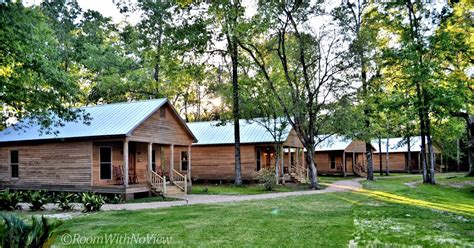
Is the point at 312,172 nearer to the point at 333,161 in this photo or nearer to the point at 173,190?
the point at 173,190

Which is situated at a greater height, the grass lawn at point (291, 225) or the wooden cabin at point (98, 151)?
the wooden cabin at point (98, 151)

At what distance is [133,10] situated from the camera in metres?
30.4

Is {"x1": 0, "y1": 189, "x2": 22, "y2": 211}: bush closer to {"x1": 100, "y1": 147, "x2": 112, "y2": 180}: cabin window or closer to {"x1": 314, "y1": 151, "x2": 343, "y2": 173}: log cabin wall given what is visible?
{"x1": 100, "y1": 147, "x2": 112, "y2": 180}: cabin window

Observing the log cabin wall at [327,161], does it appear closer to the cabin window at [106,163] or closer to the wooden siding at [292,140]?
the wooden siding at [292,140]

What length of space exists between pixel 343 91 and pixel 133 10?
56.5 feet

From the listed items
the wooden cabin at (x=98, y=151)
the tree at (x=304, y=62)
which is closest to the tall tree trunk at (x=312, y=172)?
the tree at (x=304, y=62)

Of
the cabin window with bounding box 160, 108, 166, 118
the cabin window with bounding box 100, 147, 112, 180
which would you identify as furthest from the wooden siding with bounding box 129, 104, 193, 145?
the cabin window with bounding box 100, 147, 112, 180

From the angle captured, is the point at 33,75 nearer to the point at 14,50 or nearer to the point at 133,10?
the point at 14,50

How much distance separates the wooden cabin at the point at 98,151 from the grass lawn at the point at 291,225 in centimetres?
557

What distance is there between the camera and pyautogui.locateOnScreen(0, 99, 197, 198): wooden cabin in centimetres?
1805

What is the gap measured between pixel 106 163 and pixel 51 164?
281cm

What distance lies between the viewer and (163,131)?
2045 cm

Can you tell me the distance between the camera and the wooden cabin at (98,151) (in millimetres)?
18047

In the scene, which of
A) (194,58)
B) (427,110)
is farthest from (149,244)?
(427,110)
